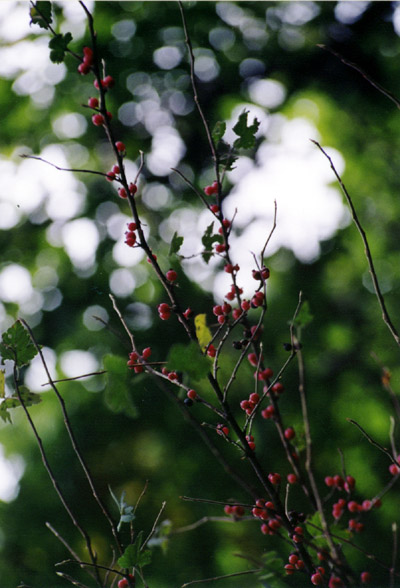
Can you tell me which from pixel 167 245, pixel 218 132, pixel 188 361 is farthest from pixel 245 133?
pixel 167 245

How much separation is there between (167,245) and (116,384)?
5.31 ft

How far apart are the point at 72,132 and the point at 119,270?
72 centimetres

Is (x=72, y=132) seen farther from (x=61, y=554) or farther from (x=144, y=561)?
(x=144, y=561)

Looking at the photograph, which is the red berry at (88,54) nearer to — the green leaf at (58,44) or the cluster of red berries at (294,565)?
the green leaf at (58,44)

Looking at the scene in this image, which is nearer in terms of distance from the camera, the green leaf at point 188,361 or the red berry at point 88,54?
the green leaf at point 188,361

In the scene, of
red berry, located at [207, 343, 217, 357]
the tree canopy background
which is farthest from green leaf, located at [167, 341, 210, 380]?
the tree canopy background

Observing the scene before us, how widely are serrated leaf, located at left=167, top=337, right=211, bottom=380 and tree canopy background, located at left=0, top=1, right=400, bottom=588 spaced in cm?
141

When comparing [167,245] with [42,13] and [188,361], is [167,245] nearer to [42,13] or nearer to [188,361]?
[42,13]

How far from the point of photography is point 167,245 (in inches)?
77.9

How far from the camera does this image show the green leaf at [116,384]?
37cm

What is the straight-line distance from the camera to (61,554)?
1.62 m

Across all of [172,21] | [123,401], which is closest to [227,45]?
[172,21]

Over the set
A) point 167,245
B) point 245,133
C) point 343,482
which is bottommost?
point 167,245

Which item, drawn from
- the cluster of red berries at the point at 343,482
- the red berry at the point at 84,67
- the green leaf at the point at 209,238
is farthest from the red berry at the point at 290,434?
the red berry at the point at 84,67
